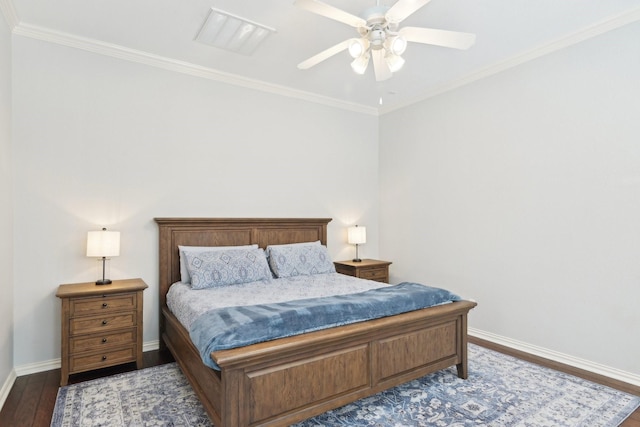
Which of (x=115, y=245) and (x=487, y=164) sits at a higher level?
(x=487, y=164)

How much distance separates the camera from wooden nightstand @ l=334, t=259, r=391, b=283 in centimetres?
441

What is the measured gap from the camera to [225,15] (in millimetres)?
2754

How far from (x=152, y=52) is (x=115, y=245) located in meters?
1.91

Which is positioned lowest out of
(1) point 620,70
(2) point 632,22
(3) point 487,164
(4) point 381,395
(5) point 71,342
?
(4) point 381,395

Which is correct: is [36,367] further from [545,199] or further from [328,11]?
[545,199]

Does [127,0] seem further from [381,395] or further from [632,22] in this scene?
[632,22]

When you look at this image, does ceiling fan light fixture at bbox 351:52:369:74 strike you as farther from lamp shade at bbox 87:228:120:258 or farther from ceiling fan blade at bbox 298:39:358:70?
lamp shade at bbox 87:228:120:258

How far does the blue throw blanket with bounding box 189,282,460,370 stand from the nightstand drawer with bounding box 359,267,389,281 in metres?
1.73

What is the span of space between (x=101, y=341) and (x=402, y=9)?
3.29 meters

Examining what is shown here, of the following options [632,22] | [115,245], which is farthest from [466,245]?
[115,245]

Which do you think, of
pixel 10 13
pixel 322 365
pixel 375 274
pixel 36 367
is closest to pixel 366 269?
pixel 375 274

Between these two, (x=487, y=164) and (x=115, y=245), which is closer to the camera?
(x=115, y=245)

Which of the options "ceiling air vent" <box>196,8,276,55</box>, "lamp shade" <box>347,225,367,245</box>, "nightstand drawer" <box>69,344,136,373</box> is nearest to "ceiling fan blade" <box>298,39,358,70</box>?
"ceiling air vent" <box>196,8,276,55</box>

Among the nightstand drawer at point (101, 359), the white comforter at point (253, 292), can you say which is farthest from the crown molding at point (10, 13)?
the nightstand drawer at point (101, 359)
